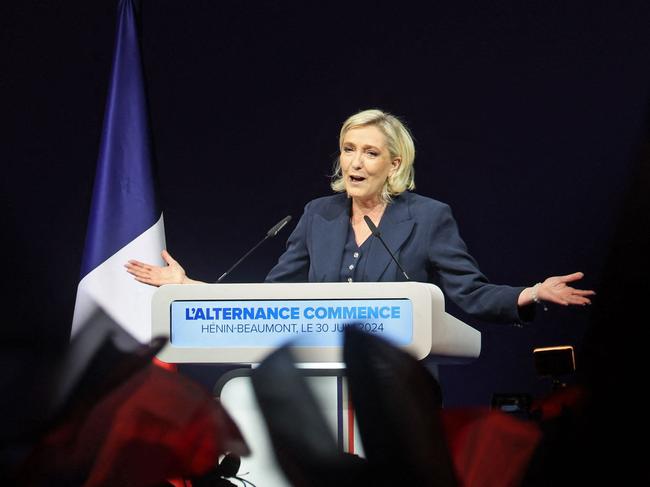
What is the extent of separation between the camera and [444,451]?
203 millimetres

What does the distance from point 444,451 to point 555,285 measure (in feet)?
3.92

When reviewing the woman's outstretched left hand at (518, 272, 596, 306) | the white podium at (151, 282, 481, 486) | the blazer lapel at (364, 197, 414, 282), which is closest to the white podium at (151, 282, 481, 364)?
the white podium at (151, 282, 481, 486)

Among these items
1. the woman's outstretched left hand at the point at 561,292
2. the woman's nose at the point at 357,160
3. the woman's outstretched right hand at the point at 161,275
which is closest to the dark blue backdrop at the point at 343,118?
the woman's nose at the point at 357,160

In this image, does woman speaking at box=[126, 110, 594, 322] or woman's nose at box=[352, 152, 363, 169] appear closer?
woman speaking at box=[126, 110, 594, 322]

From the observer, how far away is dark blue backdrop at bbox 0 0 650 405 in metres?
3.09

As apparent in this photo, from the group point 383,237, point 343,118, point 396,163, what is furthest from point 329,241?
point 343,118

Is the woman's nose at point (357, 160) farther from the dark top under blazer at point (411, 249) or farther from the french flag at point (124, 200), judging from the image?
the french flag at point (124, 200)

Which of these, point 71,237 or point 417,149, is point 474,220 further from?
point 71,237

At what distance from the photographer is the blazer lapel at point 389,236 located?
177 centimetres

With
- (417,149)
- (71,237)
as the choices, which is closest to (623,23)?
(417,149)

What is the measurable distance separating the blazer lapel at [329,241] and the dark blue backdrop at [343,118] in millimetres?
1387

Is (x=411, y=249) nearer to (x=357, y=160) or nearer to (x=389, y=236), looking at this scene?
(x=389, y=236)

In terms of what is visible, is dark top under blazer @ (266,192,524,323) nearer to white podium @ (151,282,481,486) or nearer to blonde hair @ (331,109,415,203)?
blonde hair @ (331,109,415,203)

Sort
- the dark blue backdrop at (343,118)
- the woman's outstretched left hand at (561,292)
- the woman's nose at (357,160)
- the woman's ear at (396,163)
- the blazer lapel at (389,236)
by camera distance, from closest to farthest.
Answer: the woman's outstretched left hand at (561,292) → the blazer lapel at (389,236) → the woman's nose at (357,160) → the woman's ear at (396,163) → the dark blue backdrop at (343,118)
